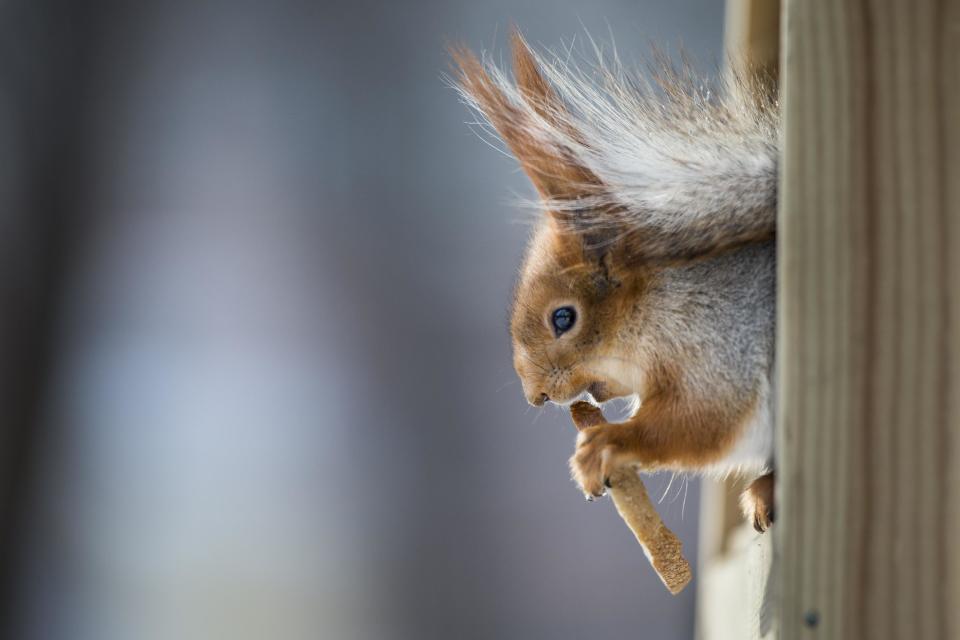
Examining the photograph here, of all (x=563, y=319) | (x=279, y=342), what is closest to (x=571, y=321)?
(x=563, y=319)

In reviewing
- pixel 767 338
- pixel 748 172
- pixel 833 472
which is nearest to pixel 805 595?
pixel 833 472

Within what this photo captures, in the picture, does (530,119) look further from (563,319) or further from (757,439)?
(757,439)

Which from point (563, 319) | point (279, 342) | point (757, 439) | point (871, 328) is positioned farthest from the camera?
point (279, 342)

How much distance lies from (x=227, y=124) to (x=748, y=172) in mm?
1843

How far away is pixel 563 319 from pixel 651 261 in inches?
3.3

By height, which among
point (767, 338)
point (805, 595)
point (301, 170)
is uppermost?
point (301, 170)

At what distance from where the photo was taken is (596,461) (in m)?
0.64

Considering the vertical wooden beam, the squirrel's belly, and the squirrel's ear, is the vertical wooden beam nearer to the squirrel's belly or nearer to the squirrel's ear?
the squirrel's belly

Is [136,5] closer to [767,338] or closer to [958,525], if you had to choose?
[767,338]

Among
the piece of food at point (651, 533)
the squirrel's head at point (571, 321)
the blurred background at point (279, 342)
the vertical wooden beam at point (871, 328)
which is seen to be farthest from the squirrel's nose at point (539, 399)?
the blurred background at point (279, 342)

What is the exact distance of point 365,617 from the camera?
2.09 meters

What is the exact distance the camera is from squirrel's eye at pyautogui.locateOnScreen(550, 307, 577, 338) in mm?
723

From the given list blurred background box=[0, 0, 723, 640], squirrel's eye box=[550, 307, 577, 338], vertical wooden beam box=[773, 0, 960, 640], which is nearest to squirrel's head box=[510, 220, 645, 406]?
squirrel's eye box=[550, 307, 577, 338]

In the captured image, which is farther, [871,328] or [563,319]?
[563,319]
